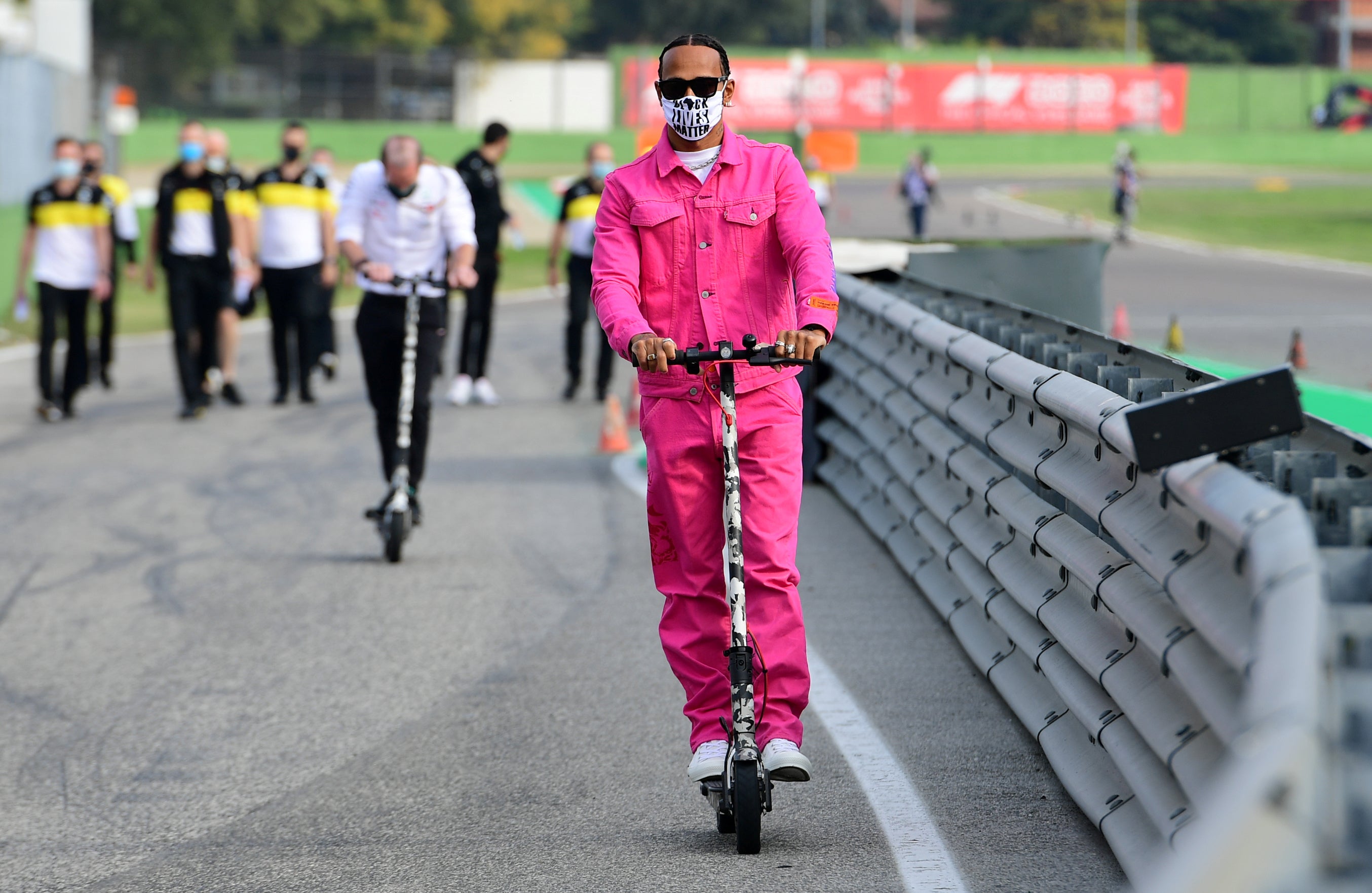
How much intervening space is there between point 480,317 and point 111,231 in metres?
2.96

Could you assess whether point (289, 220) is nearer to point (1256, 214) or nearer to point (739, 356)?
point (739, 356)

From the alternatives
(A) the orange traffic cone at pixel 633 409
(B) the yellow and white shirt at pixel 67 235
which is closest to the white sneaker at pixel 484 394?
(A) the orange traffic cone at pixel 633 409

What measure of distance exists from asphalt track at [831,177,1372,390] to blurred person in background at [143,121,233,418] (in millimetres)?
8978

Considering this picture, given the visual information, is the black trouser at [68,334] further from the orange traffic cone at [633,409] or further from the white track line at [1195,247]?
the white track line at [1195,247]

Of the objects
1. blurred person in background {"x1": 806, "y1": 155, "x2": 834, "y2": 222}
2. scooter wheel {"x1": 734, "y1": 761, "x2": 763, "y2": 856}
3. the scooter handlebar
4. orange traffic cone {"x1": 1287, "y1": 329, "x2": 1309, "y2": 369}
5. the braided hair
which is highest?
blurred person in background {"x1": 806, "y1": 155, "x2": 834, "y2": 222}

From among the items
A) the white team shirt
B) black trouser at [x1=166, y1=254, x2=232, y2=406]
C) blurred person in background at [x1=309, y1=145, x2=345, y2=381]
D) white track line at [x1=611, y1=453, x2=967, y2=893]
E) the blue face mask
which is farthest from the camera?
blurred person in background at [x1=309, y1=145, x2=345, y2=381]

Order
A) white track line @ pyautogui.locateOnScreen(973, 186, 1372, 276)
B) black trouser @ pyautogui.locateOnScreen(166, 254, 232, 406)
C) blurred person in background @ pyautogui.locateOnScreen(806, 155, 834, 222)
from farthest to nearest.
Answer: white track line @ pyautogui.locateOnScreen(973, 186, 1372, 276) → blurred person in background @ pyautogui.locateOnScreen(806, 155, 834, 222) → black trouser @ pyautogui.locateOnScreen(166, 254, 232, 406)

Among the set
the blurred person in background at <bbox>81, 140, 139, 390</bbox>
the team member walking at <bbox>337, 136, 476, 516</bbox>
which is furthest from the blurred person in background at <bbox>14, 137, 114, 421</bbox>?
the team member walking at <bbox>337, 136, 476, 516</bbox>

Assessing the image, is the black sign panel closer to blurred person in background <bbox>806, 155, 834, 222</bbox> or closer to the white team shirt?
the white team shirt

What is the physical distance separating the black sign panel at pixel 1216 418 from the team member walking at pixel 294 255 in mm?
11370

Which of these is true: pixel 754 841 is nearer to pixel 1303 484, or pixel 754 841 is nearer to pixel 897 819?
pixel 897 819

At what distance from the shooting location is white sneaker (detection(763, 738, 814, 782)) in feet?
15.0

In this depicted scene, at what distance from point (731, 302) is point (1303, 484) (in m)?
1.58

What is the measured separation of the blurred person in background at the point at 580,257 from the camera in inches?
569
